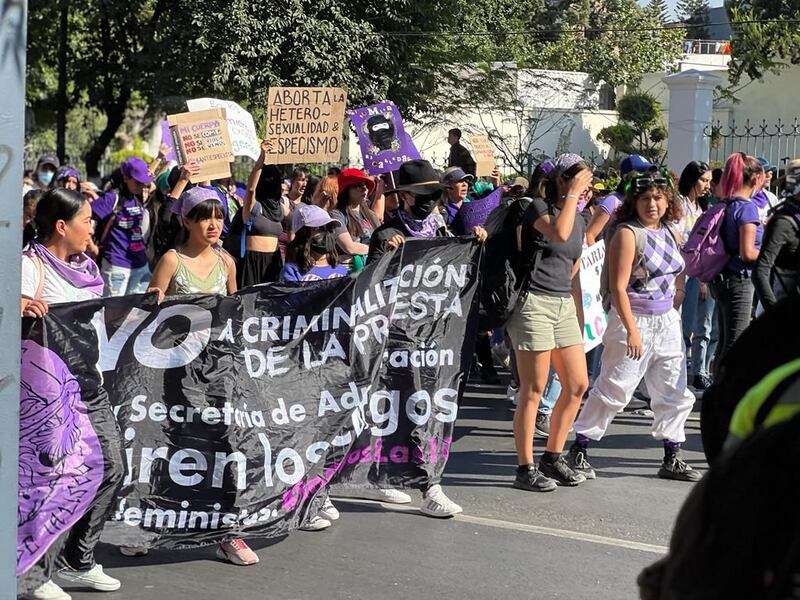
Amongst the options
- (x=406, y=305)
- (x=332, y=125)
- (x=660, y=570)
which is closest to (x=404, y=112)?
(x=332, y=125)

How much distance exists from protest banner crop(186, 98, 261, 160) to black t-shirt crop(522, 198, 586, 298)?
579cm

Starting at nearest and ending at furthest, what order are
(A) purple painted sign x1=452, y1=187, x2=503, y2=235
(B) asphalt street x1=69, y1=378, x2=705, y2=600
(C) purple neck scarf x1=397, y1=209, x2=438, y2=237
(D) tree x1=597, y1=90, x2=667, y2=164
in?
1. (B) asphalt street x1=69, y1=378, x2=705, y2=600
2. (C) purple neck scarf x1=397, y1=209, x2=438, y2=237
3. (A) purple painted sign x1=452, y1=187, x2=503, y2=235
4. (D) tree x1=597, y1=90, x2=667, y2=164

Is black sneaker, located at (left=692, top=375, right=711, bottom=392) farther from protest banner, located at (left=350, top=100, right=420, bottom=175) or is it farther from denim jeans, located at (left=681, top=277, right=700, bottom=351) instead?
protest banner, located at (left=350, top=100, right=420, bottom=175)

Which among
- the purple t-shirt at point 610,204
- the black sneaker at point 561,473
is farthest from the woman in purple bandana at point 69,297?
the purple t-shirt at point 610,204

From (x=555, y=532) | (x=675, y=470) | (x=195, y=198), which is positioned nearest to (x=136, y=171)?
(x=195, y=198)

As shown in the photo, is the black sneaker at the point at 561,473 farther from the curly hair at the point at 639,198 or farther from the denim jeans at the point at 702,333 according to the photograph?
the denim jeans at the point at 702,333

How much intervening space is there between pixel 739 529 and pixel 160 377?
150 inches

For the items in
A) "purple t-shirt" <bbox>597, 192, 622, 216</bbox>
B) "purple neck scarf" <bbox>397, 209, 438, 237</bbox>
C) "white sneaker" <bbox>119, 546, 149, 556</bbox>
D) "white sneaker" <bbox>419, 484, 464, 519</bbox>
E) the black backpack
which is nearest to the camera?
"white sneaker" <bbox>119, 546, 149, 556</bbox>

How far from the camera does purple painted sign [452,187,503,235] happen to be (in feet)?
34.5

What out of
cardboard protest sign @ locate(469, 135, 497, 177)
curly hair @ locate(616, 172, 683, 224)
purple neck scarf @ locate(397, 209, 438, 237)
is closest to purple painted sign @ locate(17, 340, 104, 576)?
purple neck scarf @ locate(397, 209, 438, 237)

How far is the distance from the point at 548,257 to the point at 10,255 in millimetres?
3648

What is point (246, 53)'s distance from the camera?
2444 centimetres

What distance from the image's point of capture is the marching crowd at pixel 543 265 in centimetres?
540

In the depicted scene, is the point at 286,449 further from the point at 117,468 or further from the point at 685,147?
the point at 685,147
